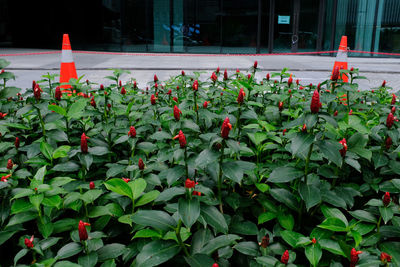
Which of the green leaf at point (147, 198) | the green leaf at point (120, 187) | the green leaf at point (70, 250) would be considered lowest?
the green leaf at point (70, 250)

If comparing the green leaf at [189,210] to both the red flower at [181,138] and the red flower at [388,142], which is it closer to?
the red flower at [181,138]

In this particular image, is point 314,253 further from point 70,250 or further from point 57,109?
point 57,109

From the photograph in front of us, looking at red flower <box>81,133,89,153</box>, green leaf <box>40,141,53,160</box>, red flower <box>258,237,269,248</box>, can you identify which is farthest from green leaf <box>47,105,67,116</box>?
red flower <box>258,237,269,248</box>

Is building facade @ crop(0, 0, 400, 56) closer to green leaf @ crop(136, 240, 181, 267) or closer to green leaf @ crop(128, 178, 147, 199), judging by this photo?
green leaf @ crop(128, 178, 147, 199)

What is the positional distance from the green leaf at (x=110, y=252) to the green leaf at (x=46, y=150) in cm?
73

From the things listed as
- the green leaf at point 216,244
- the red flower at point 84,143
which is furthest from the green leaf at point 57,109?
the green leaf at point 216,244

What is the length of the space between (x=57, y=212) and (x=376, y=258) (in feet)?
4.85

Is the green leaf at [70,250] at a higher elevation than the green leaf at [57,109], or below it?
below

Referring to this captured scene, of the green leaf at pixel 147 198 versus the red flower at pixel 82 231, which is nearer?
the red flower at pixel 82 231

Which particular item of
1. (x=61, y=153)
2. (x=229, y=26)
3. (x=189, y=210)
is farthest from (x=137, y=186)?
(x=229, y=26)

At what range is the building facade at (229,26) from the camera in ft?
63.2

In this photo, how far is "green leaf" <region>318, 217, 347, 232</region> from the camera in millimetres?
1506

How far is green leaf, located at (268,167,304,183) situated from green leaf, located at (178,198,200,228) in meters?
0.48

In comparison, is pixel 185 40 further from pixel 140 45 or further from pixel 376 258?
pixel 376 258
